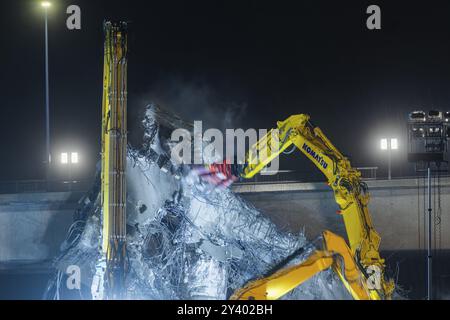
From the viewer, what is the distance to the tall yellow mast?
2169 centimetres

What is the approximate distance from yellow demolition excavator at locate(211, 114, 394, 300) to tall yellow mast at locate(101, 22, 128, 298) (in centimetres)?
272

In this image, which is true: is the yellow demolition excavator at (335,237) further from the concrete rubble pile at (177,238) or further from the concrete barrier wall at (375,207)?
the concrete barrier wall at (375,207)

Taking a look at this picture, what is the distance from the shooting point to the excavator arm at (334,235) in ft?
70.7

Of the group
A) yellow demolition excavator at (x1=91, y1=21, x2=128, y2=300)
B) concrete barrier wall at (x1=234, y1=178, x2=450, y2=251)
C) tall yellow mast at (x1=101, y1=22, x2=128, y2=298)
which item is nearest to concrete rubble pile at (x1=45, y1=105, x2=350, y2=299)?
yellow demolition excavator at (x1=91, y1=21, x2=128, y2=300)

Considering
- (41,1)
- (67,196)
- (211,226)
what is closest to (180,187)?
(211,226)

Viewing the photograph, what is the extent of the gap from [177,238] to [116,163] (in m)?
6.82

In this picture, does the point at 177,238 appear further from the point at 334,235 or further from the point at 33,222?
the point at 33,222

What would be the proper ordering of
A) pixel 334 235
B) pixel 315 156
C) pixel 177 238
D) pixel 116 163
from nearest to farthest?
pixel 116 163
pixel 334 235
pixel 315 156
pixel 177 238

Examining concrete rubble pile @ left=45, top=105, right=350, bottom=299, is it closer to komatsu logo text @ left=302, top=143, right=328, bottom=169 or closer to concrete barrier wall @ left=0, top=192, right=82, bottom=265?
komatsu logo text @ left=302, top=143, right=328, bottom=169

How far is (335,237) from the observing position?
22.3 meters

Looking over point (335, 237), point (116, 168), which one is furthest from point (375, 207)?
point (116, 168)

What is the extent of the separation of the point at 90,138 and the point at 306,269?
103 ft

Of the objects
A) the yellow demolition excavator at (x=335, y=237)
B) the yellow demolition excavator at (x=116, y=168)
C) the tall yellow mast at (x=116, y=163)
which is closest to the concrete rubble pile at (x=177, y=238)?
the yellow demolition excavator at (x=335, y=237)

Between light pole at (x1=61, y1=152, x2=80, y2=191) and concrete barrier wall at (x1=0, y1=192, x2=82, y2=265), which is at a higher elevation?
light pole at (x1=61, y1=152, x2=80, y2=191)
